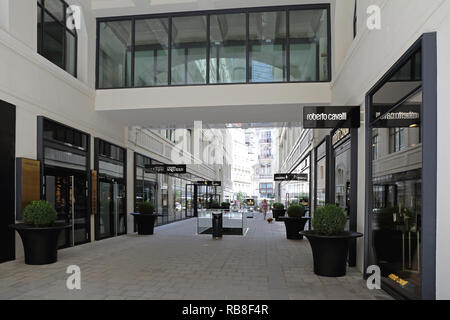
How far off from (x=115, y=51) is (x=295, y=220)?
27.1 ft

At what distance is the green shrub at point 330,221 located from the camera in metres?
7.02

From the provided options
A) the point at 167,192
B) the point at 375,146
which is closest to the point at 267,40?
the point at 375,146

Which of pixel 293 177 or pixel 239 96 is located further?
pixel 293 177

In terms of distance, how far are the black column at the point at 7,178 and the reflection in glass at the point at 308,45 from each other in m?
7.83

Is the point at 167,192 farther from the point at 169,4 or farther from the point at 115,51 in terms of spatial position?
the point at 169,4

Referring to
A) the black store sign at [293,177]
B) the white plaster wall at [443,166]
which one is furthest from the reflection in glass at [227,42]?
the white plaster wall at [443,166]

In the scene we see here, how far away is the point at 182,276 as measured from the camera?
7312 mm

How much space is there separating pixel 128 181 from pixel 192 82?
5108mm

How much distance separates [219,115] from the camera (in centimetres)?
1372

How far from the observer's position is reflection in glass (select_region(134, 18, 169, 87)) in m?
13.2

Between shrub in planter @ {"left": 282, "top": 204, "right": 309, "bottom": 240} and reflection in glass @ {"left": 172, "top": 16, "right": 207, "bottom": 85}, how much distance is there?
5.62 m

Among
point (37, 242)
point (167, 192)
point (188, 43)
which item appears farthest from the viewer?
point (167, 192)

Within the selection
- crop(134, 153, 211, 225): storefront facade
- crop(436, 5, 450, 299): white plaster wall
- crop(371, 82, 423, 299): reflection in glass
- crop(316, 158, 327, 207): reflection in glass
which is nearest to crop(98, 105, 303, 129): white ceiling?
crop(316, 158, 327, 207): reflection in glass
